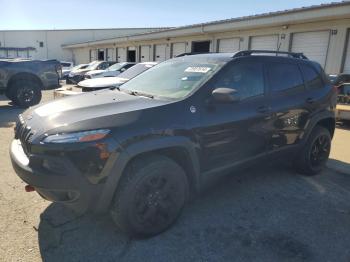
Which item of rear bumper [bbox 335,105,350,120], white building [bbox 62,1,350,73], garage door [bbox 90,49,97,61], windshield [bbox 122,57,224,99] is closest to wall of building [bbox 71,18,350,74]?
white building [bbox 62,1,350,73]

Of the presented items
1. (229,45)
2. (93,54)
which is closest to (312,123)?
(229,45)

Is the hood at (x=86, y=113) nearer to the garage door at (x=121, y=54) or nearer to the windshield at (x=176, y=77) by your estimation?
the windshield at (x=176, y=77)

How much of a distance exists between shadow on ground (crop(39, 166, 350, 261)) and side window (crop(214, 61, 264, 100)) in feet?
4.38

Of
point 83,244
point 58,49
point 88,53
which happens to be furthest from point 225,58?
point 58,49

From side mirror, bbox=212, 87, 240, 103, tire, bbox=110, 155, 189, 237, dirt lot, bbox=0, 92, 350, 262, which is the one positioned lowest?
dirt lot, bbox=0, 92, 350, 262

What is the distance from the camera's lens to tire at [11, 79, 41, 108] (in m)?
10.1

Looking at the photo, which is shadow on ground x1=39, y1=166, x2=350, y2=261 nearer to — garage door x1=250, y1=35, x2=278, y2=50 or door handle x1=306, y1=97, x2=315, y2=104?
door handle x1=306, y1=97, x2=315, y2=104

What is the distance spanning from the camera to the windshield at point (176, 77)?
3340 mm

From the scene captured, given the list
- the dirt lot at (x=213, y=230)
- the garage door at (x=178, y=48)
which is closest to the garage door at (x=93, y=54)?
the garage door at (x=178, y=48)

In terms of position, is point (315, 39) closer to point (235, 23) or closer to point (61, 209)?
point (235, 23)

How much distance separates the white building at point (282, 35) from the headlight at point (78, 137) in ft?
37.8

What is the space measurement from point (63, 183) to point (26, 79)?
29.4 feet

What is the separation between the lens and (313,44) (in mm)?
13438

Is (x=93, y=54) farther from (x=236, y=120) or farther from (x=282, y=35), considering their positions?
(x=236, y=120)
